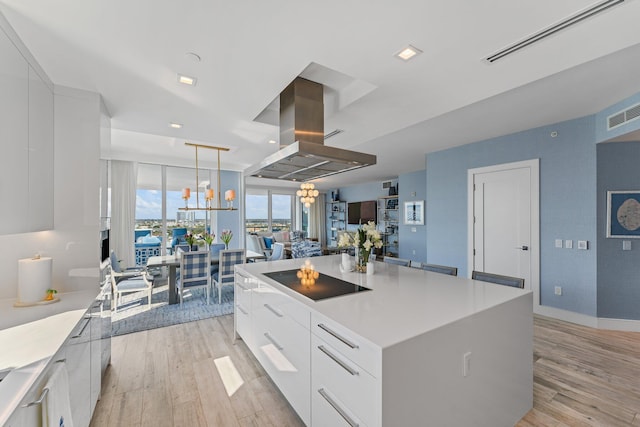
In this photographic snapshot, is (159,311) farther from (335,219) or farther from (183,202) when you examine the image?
(335,219)

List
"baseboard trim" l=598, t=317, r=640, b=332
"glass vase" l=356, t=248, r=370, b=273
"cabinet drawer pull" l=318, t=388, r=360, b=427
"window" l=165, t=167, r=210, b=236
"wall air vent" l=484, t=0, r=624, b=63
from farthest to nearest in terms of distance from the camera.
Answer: "window" l=165, t=167, r=210, b=236 → "baseboard trim" l=598, t=317, r=640, b=332 → "glass vase" l=356, t=248, r=370, b=273 → "wall air vent" l=484, t=0, r=624, b=63 → "cabinet drawer pull" l=318, t=388, r=360, b=427

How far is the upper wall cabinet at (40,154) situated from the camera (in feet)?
5.48

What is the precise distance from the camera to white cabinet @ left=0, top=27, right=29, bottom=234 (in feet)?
4.48

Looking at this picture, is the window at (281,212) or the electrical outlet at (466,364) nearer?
the electrical outlet at (466,364)

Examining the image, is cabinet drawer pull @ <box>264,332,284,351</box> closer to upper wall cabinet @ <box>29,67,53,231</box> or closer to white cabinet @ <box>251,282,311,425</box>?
white cabinet @ <box>251,282,311,425</box>

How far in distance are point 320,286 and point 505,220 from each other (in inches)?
137

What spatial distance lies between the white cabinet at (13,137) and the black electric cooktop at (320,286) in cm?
161

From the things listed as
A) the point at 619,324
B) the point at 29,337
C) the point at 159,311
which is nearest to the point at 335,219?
the point at 159,311

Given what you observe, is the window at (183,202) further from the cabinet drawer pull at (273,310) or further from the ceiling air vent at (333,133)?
the cabinet drawer pull at (273,310)

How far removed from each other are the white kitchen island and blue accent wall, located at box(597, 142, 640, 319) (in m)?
2.48

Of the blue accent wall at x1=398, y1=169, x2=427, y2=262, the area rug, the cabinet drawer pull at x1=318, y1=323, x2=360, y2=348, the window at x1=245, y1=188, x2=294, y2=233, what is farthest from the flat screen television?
the cabinet drawer pull at x1=318, y1=323, x2=360, y2=348

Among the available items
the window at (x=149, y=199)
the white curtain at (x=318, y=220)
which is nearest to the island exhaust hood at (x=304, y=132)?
the window at (x=149, y=199)

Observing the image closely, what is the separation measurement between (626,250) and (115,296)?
672 cm

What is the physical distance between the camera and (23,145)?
155cm
